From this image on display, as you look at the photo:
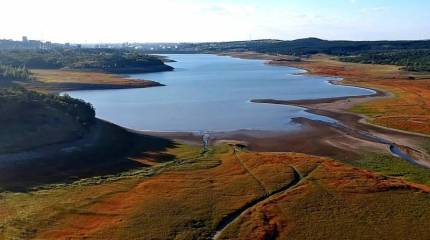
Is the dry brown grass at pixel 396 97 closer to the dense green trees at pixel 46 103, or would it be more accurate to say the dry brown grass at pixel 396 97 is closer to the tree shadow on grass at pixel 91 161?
the tree shadow on grass at pixel 91 161

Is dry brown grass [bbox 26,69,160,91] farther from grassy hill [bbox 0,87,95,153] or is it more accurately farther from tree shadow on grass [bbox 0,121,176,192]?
tree shadow on grass [bbox 0,121,176,192]

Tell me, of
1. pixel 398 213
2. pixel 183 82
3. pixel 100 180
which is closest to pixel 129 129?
pixel 100 180

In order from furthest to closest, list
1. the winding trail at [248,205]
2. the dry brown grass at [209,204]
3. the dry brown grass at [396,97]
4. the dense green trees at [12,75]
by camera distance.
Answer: the dense green trees at [12,75] < the dry brown grass at [396,97] < the winding trail at [248,205] < the dry brown grass at [209,204]

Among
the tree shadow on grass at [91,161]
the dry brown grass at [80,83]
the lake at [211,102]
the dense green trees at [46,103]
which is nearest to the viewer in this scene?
the tree shadow on grass at [91,161]

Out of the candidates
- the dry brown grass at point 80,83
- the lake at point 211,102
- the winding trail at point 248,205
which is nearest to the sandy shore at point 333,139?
the lake at point 211,102

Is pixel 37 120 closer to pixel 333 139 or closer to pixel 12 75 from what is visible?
pixel 333 139
